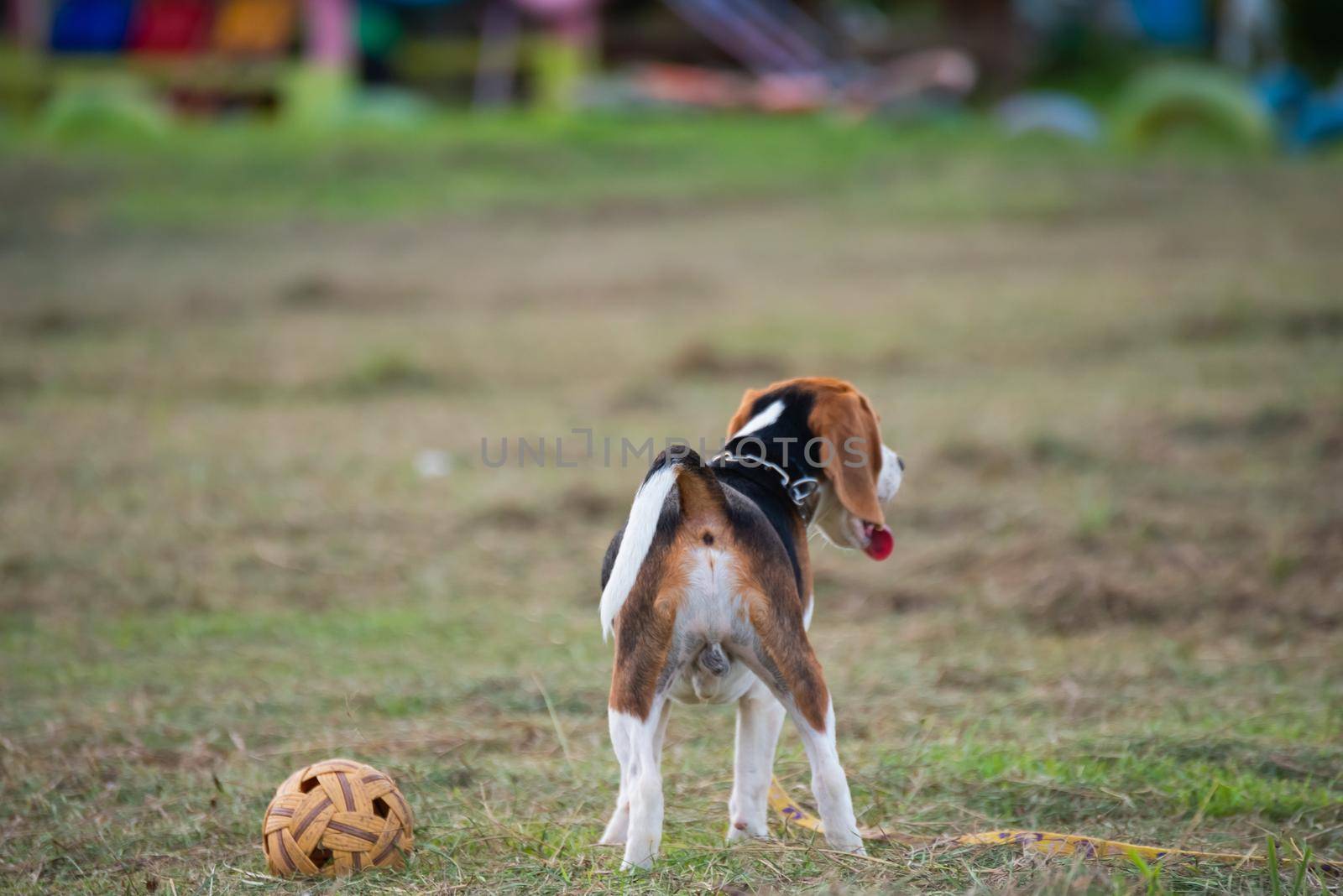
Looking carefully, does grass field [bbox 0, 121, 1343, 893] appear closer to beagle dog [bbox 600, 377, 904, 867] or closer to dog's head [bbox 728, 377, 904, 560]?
beagle dog [bbox 600, 377, 904, 867]

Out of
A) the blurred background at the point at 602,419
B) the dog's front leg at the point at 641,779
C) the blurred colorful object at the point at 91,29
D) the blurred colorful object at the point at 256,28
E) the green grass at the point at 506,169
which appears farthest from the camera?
the blurred colorful object at the point at 91,29

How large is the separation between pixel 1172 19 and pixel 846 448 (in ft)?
89.1

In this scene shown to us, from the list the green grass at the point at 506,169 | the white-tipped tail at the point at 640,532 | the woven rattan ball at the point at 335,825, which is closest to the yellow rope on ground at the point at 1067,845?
the white-tipped tail at the point at 640,532

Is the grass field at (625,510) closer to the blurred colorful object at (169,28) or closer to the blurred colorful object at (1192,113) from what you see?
the blurred colorful object at (1192,113)

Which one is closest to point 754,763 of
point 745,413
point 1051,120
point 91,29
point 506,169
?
point 745,413

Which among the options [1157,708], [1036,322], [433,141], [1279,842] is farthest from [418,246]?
[1279,842]

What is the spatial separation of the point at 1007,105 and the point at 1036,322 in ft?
40.0

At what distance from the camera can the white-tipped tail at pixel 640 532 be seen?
3.64 metres

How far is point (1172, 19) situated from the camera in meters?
28.2

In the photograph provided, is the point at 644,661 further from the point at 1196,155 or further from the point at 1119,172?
the point at 1196,155

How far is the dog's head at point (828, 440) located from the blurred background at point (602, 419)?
3.01ft

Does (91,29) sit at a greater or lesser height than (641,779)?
greater

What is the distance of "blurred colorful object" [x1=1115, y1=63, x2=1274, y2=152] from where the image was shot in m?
19.1

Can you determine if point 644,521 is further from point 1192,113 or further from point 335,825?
point 1192,113
